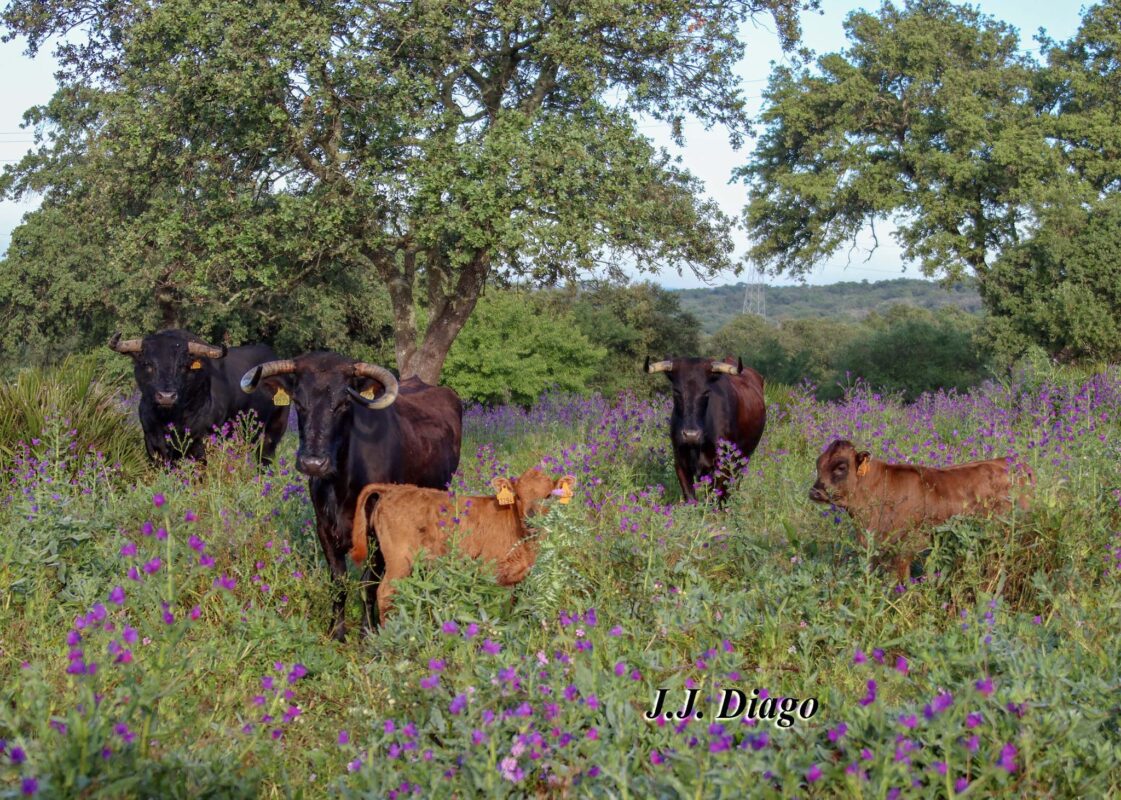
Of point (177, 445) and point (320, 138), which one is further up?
point (320, 138)

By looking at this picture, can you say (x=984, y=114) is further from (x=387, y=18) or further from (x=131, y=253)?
(x=131, y=253)

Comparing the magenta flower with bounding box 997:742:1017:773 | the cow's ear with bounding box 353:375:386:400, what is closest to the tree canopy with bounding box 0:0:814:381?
the cow's ear with bounding box 353:375:386:400

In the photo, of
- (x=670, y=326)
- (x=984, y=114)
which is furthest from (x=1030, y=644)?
(x=670, y=326)

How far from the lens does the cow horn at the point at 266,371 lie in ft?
22.2

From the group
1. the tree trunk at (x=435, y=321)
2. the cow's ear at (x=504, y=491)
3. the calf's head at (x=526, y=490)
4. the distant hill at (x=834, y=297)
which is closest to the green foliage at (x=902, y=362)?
the tree trunk at (x=435, y=321)

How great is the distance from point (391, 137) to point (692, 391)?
8543 millimetres

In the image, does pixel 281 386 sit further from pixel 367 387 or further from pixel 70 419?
pixel 70 419

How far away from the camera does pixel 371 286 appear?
28.6 meters

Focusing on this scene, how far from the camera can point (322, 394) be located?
6.58m

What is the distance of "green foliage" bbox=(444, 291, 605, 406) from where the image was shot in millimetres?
25469

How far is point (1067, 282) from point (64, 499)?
27.3 metres

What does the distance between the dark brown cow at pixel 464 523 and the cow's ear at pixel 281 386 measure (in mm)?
1411

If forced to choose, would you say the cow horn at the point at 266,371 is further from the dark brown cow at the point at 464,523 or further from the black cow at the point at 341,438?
the dark brown cow at the point at 464,523

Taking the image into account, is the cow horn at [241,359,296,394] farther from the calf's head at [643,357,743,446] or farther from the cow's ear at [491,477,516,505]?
the calf's head at [643,357,743,446]
